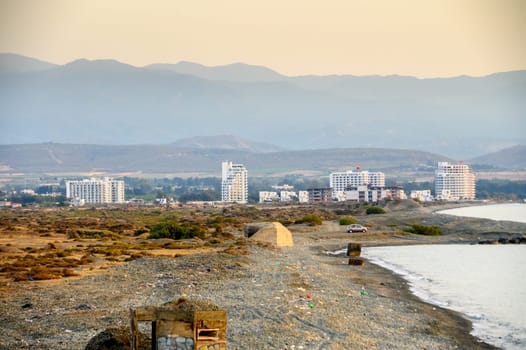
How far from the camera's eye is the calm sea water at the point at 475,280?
2280cm

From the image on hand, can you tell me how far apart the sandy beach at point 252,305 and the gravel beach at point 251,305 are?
2 cm

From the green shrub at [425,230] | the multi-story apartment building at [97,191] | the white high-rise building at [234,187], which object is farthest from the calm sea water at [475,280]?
the multi-story apartment building at [97,191]

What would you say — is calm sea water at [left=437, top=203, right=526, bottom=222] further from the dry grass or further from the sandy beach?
the sandy beach

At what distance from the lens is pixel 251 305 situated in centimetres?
2016

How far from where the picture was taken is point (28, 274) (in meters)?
25.3

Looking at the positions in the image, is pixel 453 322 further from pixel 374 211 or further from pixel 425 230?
pixel 374 211

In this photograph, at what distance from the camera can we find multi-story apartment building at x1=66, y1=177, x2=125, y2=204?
189 m

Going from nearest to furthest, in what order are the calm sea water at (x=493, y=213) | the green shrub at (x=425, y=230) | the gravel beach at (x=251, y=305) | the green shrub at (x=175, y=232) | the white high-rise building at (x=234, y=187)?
1. the gravel beach at (x=251, y=305)
2. the green shrub at (x=175, y=232)
3. the green shrub at (x=425, y=230)
4. the calm sea water at (x=493, y=213)
5. the white high-rise building at (x=234, y=187)

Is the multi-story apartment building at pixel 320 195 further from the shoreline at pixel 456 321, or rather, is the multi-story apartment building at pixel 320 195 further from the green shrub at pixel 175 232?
the shoreline at pixel 456 321

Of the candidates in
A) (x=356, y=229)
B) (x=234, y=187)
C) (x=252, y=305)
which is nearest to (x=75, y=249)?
(x=252, y=305)

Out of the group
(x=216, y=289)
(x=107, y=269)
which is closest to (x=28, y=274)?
(x=107, y=269)

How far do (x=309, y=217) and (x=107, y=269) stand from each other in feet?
147

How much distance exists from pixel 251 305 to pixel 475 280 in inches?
674

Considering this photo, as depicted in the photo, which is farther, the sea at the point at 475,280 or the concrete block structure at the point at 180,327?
the sea at the point at 475,280
